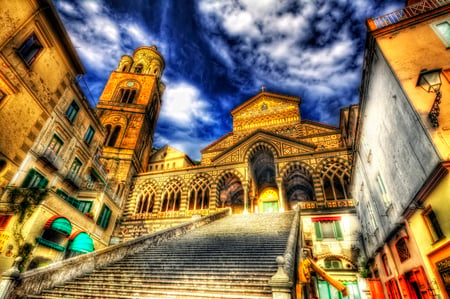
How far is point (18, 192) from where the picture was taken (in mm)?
11922

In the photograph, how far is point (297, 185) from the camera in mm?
23141

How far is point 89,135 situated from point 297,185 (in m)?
20.3

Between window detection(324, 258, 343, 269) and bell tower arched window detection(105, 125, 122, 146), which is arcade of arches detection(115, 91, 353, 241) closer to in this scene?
bell tower arched window detection(105, 125, 122, 146)

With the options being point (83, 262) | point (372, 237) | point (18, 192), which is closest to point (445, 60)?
point (372, 237)

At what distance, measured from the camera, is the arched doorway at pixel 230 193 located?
73.1ft

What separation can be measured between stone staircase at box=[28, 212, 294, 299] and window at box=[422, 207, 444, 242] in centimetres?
437

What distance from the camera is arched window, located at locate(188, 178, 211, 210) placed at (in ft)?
72.3

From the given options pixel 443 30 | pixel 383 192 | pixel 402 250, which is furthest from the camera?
pixel 383 192

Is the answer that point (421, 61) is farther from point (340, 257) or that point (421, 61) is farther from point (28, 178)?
point (28, 178)

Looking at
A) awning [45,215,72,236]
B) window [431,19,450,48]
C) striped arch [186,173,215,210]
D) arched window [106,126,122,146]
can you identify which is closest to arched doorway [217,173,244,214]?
striped arch [186,173,215,210]

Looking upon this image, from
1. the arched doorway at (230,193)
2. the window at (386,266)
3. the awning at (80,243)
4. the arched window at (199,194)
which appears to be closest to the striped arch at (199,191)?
the arched window at (199,194)

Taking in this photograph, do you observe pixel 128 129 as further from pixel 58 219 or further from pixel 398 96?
pixel 398 96

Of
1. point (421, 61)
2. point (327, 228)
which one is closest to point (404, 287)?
point (327, 228)

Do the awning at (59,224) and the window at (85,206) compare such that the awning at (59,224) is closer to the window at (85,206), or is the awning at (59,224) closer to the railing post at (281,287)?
the window at (85,206)
